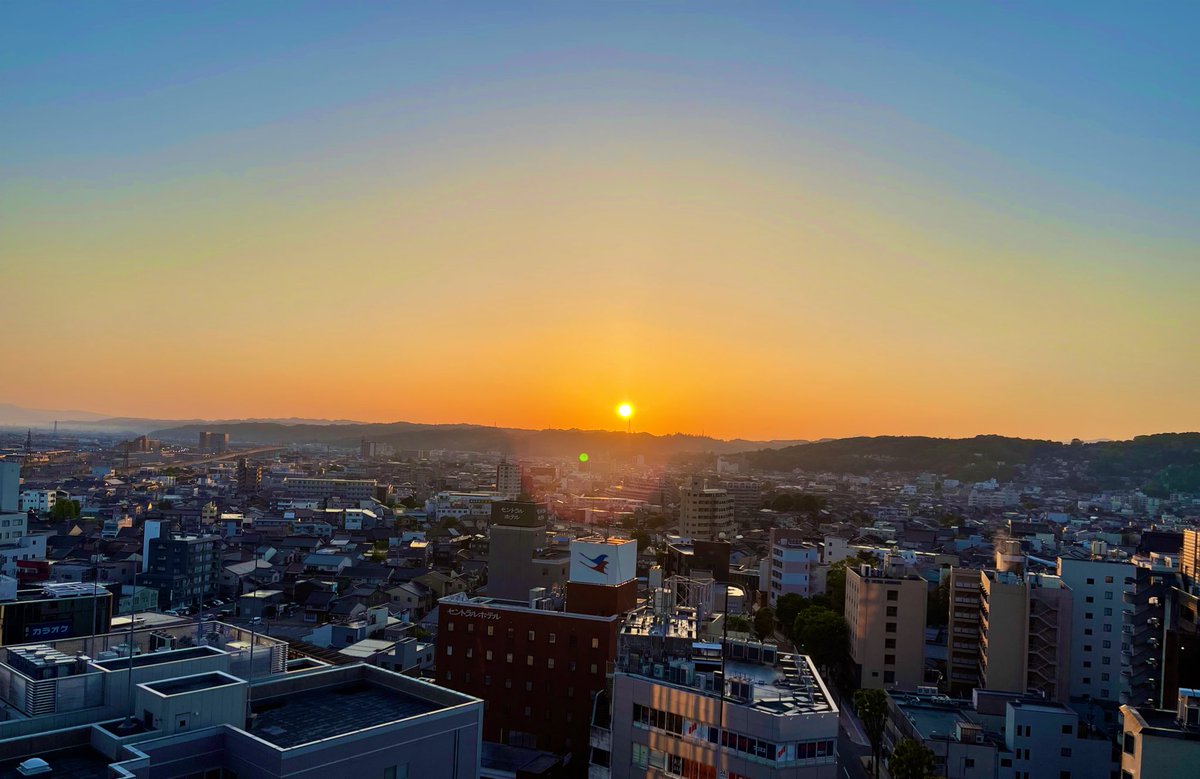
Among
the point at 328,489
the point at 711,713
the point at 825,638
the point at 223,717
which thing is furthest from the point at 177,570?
the point at 328,489

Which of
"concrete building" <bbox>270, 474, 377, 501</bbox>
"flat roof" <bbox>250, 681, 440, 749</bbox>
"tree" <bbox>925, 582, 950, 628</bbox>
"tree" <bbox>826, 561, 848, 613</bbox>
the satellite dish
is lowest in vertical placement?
"concrete building" <bbox>270, 474, 377, 501</bbox>

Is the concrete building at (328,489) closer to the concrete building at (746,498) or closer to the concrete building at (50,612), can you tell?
the concrete building at (746,498)

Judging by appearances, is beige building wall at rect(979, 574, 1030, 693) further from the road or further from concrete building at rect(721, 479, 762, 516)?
concrete building at rect(721, 479, 762, 516)

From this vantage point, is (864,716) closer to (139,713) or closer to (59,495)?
(139,713)

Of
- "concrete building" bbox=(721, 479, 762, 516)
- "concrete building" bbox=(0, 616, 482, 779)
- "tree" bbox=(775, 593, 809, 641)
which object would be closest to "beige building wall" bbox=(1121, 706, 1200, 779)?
"concrete building" bbox=(0, 616, 482, 779)

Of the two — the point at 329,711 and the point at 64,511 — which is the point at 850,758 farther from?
the point at 64,511

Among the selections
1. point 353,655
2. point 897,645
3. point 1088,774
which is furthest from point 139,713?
point 897,645
